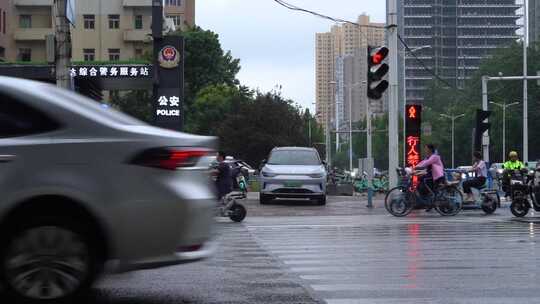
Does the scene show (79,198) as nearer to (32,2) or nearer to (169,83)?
(169,83)

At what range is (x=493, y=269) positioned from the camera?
923 cm

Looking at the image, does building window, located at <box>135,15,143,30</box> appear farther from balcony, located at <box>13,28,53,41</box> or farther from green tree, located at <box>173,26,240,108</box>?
balcony, located at <box>13,28,53,41</box>

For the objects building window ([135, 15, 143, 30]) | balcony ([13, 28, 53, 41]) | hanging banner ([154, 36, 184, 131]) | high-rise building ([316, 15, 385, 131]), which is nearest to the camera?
hanging banner ([154, 36, 184, 131])

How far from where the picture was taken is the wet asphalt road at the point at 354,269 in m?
7.42

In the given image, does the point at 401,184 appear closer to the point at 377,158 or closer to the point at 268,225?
the point at 268,225

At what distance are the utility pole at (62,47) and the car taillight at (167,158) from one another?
10.4 m

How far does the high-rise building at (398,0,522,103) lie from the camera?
13512cm

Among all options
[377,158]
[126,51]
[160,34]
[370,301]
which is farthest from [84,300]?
[377,158]

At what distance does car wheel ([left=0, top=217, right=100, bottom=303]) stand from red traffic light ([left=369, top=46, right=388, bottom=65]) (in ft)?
49.8

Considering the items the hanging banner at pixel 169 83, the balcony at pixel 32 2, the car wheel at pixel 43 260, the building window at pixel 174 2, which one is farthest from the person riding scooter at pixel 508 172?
the building window at pixel 174 2

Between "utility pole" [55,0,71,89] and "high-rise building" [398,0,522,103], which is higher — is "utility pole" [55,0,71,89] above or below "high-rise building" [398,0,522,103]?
below

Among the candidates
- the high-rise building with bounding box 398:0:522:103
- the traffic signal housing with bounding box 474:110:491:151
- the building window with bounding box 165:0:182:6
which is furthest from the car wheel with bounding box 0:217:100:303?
the high-rise building with bounding box 398:0:522:103

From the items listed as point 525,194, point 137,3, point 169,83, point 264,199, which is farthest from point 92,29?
point 525,194

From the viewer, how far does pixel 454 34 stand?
493 ft
